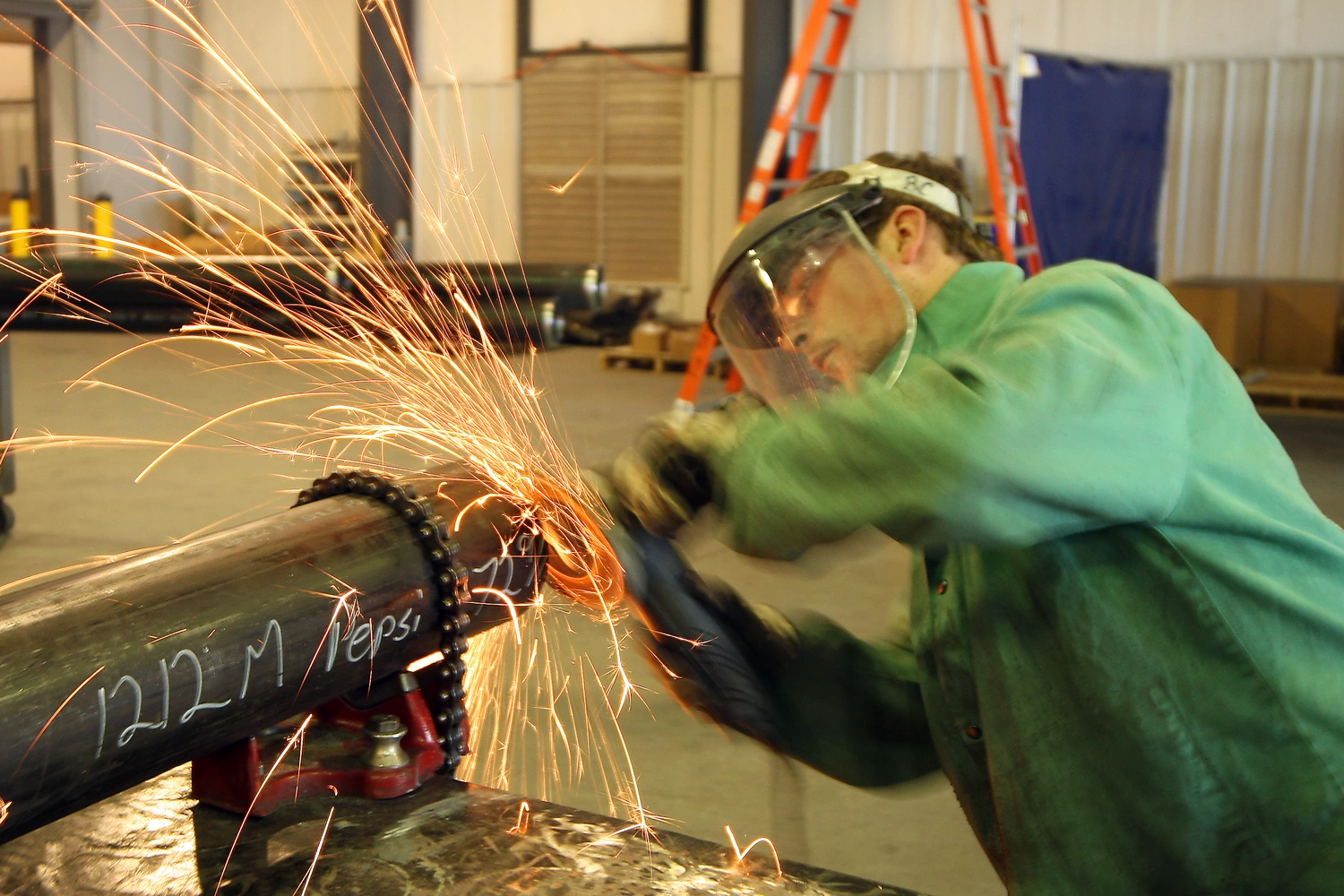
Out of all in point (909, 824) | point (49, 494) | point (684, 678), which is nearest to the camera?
point (684, 678)

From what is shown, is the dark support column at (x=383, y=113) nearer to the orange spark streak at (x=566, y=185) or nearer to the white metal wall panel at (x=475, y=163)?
the white metal wall panel at (x=475, y=163)

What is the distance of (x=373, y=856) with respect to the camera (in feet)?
4.21

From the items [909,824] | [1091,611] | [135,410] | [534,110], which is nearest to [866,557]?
[909,824]

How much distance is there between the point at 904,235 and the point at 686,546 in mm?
658

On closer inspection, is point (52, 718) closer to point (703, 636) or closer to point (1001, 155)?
point (703, 636)

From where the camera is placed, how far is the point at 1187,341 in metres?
1.21

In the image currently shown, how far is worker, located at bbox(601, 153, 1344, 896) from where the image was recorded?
1.12m

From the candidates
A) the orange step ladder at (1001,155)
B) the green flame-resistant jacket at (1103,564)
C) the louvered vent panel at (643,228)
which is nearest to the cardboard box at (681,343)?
the louvered vent panel at (643,228)

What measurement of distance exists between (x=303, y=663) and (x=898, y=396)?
0.67 meters

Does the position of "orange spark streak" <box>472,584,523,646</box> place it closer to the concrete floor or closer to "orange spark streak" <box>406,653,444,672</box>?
"orange spark streak" <box>406,653,444,672</box>

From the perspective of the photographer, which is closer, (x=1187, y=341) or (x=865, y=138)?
(x=1187, y=341)

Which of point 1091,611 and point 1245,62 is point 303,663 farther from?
point 1245,62

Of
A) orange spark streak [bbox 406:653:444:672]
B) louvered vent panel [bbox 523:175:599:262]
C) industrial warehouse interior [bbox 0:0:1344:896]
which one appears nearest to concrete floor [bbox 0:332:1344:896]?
industrial warehouse interior [bbox 0:0:1344:896]

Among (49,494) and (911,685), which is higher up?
(911,685)
